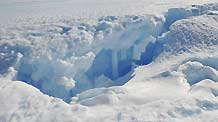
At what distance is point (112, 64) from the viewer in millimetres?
20297

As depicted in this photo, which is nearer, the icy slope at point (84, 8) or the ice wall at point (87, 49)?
the ice wall at point (87, 49)

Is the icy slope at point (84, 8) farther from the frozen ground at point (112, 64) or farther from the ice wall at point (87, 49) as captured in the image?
the ice wall at point (87, 49)

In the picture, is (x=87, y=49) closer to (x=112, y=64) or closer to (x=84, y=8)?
(x=112, y=64)

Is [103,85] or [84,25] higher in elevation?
[84,25]

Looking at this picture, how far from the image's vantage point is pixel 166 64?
19234 millimetres

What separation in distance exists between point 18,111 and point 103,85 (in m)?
4.31

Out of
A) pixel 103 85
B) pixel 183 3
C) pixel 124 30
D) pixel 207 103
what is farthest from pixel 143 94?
pixel 183 3

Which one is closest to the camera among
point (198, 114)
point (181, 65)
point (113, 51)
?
point (198, 114)

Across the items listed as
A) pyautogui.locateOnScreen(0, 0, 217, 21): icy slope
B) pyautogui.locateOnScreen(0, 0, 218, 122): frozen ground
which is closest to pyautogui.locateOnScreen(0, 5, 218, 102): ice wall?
pyautogui.locateOnScreen(0, 0, 218, 122): frozen ground

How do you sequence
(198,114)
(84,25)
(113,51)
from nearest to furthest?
(198,114) < (113,51) < (84,25)

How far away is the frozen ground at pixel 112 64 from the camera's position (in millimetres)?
15662

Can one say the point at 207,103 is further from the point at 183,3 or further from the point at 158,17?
the point at 183,3

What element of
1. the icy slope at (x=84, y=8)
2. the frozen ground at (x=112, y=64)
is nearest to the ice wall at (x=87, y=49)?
the frozen ground at (x=112, y=64)

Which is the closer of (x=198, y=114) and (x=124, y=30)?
(x=198, y=114)
